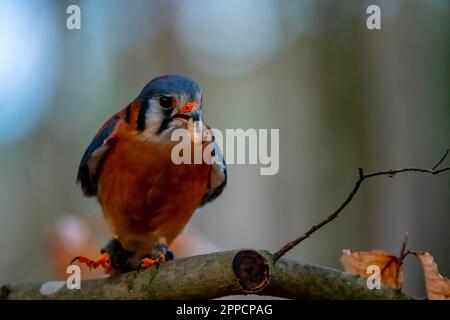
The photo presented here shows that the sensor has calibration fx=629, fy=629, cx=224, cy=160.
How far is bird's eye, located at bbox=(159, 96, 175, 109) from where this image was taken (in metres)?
1.25

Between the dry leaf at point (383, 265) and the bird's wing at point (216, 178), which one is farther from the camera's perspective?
the bird's wing at point (216, 178)

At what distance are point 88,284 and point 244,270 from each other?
375 mm

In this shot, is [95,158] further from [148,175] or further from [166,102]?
[166,102]

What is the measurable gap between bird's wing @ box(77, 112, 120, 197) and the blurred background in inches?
5.7

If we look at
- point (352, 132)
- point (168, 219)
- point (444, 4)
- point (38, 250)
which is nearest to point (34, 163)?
point (38, 250)

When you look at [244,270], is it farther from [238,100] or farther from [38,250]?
[38,250]

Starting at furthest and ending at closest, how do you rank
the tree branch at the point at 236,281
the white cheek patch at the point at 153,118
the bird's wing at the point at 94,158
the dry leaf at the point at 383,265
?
1. the bird's wing at the point at 94,158
2. the white cheek patch at the point at 153,118
3. the dry leaf at the point at 383,265
4. the tree branch at the point at 236,281

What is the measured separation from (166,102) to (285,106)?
646mm

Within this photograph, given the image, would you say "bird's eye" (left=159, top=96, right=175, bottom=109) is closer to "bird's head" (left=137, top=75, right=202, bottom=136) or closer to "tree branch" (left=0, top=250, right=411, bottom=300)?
"bird's head" (left=137, top=75, right=202, bottom=136)

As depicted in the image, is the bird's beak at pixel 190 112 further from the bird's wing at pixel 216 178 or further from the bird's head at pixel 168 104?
the bird's wing at pixel 216 178

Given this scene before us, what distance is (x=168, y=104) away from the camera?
4.12ft

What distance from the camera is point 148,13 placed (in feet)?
5.33

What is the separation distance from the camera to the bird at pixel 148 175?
4.15ft

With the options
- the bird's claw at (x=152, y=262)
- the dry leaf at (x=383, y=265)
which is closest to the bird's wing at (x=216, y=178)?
the bird's claw at (x=152, y=262)
